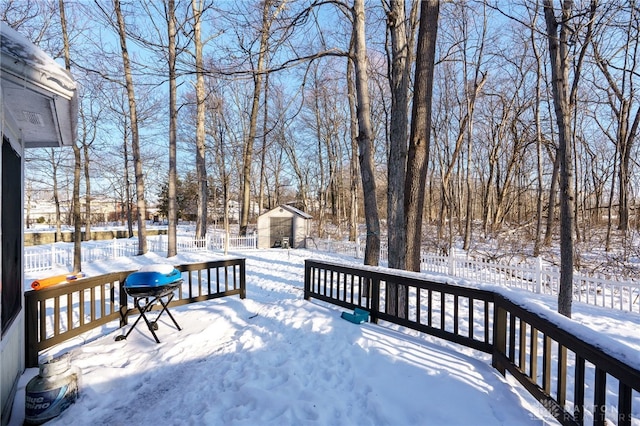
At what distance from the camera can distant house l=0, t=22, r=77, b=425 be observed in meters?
1.67

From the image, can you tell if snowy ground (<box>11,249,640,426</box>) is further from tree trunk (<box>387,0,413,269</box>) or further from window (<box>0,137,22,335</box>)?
tree trunk (<box>387,0,413,269</box>)

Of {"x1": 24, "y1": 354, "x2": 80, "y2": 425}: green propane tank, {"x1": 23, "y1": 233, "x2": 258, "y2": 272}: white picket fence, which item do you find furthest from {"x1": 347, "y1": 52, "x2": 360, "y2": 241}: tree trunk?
{"x1": 24, "y1": 354, "x2": 80, "y2": 425}: green propane tank

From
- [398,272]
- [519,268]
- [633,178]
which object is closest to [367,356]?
[398,272]

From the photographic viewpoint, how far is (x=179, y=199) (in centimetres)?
3191

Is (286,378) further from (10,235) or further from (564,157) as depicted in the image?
(564,157)

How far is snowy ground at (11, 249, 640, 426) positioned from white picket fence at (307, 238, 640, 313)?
14.0 feet

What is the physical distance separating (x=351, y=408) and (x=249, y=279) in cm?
596

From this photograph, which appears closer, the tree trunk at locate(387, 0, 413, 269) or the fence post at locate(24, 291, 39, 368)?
the fence post at locate(24, 291, 39, 368)

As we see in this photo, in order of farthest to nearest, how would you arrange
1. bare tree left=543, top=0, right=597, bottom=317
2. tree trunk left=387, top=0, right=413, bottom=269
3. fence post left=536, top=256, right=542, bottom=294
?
fence post left=536, top=256, right=542, bottom=294, tree trunk left=387, top=0, right=413, bottom=269, bare tree left=543, top=0, right=597, bottom=317

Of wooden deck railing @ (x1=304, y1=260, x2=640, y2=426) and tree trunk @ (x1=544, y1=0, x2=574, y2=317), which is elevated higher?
tree trunk @ (x1=544, y1=0, x2=574, y2=317)

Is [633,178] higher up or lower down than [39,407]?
higher up

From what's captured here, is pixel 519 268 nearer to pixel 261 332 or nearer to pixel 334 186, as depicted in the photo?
pixel 261 332

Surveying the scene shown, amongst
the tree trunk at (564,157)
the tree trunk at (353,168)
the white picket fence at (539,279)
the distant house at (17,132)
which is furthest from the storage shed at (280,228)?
the distant house at (17,132)

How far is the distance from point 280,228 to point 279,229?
0.08 metres
